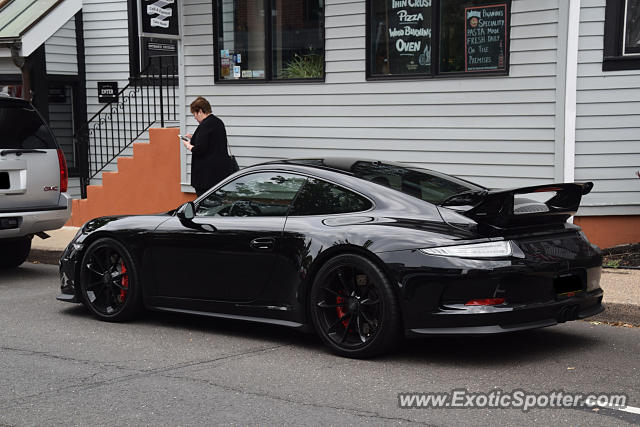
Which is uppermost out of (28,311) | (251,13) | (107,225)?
(251,13)

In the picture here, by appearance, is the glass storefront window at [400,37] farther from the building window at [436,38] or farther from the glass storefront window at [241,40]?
the glass storefront window at [241,40]

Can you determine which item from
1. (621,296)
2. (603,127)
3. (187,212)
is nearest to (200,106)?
(187,212)

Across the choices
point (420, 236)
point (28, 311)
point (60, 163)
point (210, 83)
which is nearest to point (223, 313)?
point (420, 236)

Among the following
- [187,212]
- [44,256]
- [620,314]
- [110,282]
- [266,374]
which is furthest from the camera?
[44,256]

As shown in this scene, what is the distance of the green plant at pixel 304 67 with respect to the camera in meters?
11.8

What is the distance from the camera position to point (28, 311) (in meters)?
8.05

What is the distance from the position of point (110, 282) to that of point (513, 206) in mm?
3603

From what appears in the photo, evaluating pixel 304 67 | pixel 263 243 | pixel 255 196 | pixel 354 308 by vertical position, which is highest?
pixel 304 67

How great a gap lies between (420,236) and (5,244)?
684 cm

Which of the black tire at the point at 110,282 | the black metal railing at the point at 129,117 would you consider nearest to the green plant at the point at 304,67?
the black metal railing at the point at 129,117

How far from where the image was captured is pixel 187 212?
690 cm

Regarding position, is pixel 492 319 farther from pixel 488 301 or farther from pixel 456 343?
pixel 456 343

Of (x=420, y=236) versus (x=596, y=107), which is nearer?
(x=420, y=236)

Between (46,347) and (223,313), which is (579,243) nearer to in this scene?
(223,313)
